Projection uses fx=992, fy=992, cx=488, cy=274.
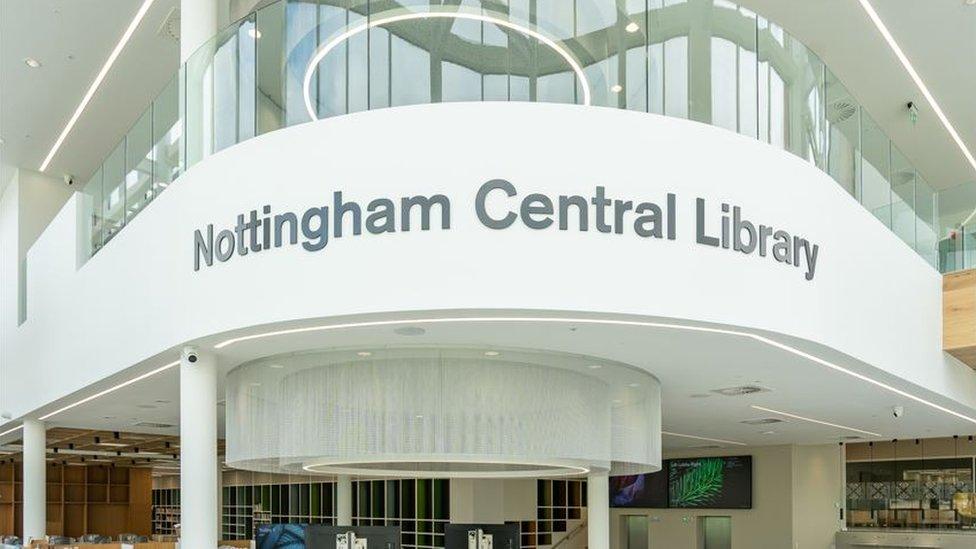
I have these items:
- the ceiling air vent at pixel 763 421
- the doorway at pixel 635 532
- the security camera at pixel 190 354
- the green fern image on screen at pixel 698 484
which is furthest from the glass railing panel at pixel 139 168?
the doorway at pixel 635 532

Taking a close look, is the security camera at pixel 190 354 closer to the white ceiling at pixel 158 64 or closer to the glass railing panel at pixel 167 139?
the glass railing panel at pixel 167 139

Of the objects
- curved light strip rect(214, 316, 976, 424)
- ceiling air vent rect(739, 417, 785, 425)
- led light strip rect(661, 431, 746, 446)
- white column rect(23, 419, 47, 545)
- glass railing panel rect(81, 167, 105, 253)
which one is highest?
glass railing panel rect(81, 167, 105, 253)

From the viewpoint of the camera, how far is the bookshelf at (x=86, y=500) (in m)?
27.8

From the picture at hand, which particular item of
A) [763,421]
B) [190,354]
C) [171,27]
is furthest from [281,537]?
[190,354]

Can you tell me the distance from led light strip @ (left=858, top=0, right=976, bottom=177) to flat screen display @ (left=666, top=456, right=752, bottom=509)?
303 inches

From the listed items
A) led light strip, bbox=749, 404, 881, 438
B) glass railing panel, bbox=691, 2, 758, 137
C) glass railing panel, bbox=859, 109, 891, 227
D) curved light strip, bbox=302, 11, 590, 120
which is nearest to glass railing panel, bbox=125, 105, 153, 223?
curved light strip, bbox=302, 11, 590, 120

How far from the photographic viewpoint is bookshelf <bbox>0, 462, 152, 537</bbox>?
2784 cm

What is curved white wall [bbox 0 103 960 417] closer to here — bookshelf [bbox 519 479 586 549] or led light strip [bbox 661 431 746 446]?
led light strip [bbox 661 431 746 446]

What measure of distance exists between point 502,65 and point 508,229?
1.35 metres

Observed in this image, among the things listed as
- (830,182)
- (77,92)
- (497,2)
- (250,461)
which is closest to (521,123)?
(497,2)

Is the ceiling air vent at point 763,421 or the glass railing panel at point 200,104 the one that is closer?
the glass railing panel at point 200,104

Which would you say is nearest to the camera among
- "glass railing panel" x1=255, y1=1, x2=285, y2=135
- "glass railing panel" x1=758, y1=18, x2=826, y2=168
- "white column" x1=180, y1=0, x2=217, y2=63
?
"glass railing panel" x1=255, y1=1, x2=285, y2=135

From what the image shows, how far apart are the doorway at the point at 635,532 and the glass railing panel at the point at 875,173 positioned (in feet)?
46.5

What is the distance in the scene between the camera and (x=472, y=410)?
8367 millimetres
